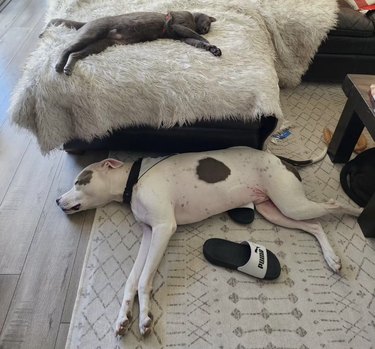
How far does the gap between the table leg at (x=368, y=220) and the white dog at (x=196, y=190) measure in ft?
0.26

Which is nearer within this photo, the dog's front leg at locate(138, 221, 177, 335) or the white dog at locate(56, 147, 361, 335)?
the dog's front leg at locate(138, 221, 177, 335)

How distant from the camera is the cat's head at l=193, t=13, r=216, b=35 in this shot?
5.74 feet

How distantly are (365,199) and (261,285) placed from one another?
27.7 inches

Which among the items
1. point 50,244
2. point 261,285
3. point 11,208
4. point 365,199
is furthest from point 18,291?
point 365,199

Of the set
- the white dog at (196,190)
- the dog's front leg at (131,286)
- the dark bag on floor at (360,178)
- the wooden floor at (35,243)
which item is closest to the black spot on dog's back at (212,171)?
the white dog at (196,190)

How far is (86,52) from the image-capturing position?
1535mm

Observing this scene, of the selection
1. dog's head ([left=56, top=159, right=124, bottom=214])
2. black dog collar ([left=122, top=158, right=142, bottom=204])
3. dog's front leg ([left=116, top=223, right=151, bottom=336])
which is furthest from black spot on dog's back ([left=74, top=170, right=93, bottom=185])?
dog's front leg ([left=116, top=223, right=151, bottom=336])

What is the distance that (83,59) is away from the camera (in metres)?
1.50

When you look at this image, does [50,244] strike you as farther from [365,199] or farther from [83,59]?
[365,199]

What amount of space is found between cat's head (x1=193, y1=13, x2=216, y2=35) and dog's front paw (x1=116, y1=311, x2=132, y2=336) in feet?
4.62

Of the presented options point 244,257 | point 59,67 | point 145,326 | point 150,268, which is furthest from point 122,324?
point 59,67

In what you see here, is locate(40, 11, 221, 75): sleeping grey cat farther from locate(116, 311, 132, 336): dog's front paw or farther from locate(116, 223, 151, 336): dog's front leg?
locate(116, 311, 132, 336): dog's front paw

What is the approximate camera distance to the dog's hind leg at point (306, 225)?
1378 mm

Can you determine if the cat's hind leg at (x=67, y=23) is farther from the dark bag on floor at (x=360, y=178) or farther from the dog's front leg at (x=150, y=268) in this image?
the dark bag on floor at (x=360, y=178)
